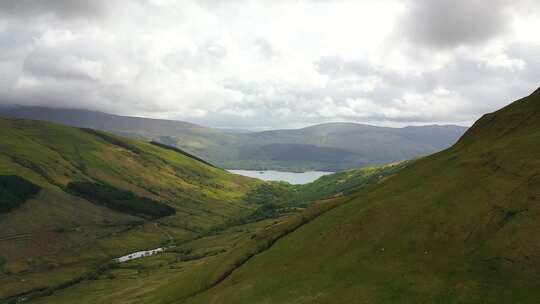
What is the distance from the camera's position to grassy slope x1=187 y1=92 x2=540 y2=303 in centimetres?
5284

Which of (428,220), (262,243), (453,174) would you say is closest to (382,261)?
(428,220)

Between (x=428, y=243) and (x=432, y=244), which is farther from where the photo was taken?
(x=428, y=243)

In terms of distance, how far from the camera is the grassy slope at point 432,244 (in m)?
52.8

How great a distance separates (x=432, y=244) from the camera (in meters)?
61.9

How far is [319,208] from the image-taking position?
105938 mm

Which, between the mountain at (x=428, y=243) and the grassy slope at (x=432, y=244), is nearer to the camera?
the grassy slope at (x=432, y=244)

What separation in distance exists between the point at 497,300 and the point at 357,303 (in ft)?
52.4

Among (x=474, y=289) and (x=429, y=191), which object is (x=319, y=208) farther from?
(x=474, y=289)

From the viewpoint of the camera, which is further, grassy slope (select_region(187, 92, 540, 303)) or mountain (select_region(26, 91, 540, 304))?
mountain (select_region(26, 91, 540, 304))

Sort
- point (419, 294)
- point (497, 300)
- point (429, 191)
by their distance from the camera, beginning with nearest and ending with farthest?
point (497, 300)
point (419, 294)
point (429, 191)

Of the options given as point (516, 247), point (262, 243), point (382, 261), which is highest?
point (516, 247)

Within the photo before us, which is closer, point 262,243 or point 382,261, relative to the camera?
point 382,261

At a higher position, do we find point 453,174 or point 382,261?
point 453,174

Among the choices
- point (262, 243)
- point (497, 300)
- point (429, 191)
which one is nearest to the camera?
point (497, 300)
